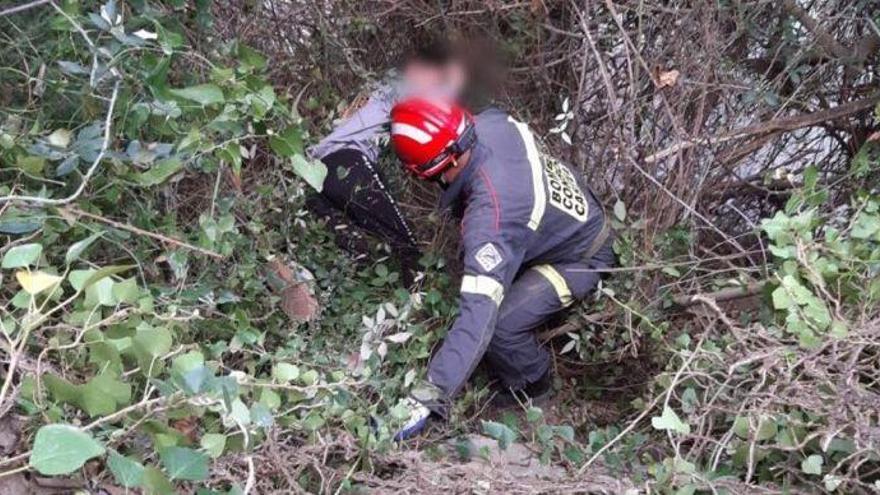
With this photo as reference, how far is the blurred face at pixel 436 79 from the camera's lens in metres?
3.46

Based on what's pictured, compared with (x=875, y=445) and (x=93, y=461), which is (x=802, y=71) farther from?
(x=93, y=461)

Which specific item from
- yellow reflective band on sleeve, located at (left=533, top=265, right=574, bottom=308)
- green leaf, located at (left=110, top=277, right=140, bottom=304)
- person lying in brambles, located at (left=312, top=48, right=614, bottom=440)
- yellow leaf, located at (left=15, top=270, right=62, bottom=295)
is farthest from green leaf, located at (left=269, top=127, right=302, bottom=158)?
yellow reflective band on sleeve, located at (left=533, top=265, right=574, bottom=308)

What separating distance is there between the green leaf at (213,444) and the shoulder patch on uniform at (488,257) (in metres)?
1.65

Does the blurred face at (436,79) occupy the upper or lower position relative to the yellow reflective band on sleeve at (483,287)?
upper

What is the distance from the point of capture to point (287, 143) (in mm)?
2180

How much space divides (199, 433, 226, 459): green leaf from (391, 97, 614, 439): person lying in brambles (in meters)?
1.15

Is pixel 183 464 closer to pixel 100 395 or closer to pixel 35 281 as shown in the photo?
pixel 100 395

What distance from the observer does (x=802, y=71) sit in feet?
11.8

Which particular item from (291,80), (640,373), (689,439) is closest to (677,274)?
(640,373)

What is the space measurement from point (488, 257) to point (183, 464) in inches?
72.9

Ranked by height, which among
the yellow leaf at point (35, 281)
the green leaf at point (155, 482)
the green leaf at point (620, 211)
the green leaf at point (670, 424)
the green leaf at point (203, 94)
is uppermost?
the green leaf at point (203, 94)

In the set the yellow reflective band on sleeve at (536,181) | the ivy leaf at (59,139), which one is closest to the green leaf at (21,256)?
the ivy leaf at (59,139)

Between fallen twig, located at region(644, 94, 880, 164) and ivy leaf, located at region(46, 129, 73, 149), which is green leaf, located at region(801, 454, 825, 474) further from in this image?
ivy leaf, located at region(46, 129, 73, 149)

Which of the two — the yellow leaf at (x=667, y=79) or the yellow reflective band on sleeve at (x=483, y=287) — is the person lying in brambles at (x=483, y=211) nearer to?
the yellow reflective band on sleeve at (x=483, y=287)
